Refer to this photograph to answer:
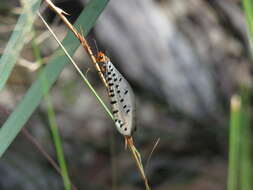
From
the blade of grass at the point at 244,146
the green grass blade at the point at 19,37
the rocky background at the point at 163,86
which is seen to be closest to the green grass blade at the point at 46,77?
the green grass blade at the point at 19,37

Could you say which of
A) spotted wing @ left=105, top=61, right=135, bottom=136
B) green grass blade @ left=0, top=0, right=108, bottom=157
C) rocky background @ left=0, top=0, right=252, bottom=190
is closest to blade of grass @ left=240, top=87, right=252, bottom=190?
spotted wing @ left=105, top=61, right=135, bottom=136

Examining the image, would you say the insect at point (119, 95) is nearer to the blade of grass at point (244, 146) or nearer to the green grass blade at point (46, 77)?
the green grass blade at point (46, 77)

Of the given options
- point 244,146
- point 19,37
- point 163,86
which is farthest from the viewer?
point 163,86

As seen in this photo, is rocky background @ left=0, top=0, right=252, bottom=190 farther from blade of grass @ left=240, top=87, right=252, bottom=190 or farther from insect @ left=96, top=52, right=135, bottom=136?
insect @ left=96, top=52, right=135, bottom=136

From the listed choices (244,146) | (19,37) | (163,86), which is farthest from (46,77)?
(163,86)

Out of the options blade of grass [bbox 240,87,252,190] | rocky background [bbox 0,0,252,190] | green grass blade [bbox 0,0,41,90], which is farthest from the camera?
rocky background [bbox 0,0,252,190]

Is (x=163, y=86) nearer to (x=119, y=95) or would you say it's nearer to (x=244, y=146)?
(x=244, y=146)

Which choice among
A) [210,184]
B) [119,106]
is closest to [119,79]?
[119,106]
